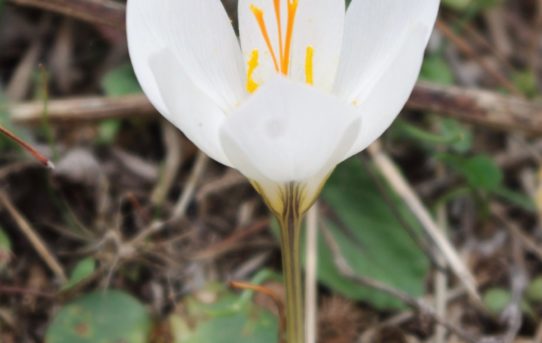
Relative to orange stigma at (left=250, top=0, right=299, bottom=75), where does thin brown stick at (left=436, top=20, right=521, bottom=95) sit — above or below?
below

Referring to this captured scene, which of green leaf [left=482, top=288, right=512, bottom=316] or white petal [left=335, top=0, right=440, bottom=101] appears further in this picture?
green leaf [left=482, top=288, right=512, bottom=316]

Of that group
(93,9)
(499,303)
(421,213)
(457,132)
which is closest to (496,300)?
(499,303)

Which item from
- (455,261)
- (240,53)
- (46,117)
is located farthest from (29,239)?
(455,261)

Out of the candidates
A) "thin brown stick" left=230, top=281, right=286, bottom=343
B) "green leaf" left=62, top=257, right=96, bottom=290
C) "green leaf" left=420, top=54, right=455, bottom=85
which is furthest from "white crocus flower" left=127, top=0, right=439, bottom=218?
"green leaf" left=420, top=54, right=455, bottom=85

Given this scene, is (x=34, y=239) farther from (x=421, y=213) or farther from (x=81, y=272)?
(x=421, y=213)

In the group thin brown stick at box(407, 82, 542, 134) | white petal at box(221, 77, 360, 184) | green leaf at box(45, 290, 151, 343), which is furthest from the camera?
thin brown stick at box(407, 82, 542, 134)

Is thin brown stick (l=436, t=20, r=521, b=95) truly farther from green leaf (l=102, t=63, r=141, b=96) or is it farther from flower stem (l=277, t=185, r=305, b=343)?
flower stem (l=277, t=185, r=305, b=343)

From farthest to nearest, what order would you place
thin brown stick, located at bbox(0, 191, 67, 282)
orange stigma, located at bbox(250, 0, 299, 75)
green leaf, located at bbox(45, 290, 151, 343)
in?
thin brown stick, located at bbox(0, 191, 67, 282) → green leaf, located at bbox(45, 290, 151, 343) → orange stigma, located at bbox(250, 0, 299, 75)
